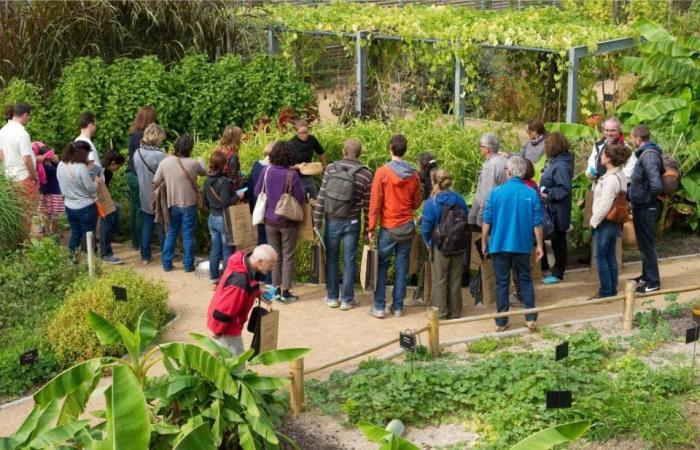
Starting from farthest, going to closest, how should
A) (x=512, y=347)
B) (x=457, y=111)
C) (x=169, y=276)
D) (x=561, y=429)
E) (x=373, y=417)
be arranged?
(x=457, y=111), (x=169, y=276), (x=512, y=347), (x=373, y=417), (x=561, y=429)

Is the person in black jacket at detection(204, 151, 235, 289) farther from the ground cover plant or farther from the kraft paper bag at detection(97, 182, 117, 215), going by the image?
the ground cover plant

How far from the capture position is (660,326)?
10.1 metres

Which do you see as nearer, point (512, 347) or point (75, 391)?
point (75, 391)

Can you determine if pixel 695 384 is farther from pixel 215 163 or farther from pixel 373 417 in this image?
pixel 215 163

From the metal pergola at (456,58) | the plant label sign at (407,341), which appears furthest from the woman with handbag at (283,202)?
the metal pergola at (456,58)

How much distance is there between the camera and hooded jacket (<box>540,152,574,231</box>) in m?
11.5

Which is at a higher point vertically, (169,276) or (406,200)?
(406,200)

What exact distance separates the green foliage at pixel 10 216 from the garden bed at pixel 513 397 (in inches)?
182

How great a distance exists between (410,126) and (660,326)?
4.87 meters

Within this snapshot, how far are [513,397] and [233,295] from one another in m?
2.31

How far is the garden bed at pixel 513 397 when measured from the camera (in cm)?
814

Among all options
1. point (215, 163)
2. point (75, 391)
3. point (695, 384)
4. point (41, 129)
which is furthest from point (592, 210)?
point (41, 129)

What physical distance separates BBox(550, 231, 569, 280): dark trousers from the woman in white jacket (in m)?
0.89

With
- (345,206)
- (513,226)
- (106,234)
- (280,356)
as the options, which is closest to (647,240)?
(513,226)
